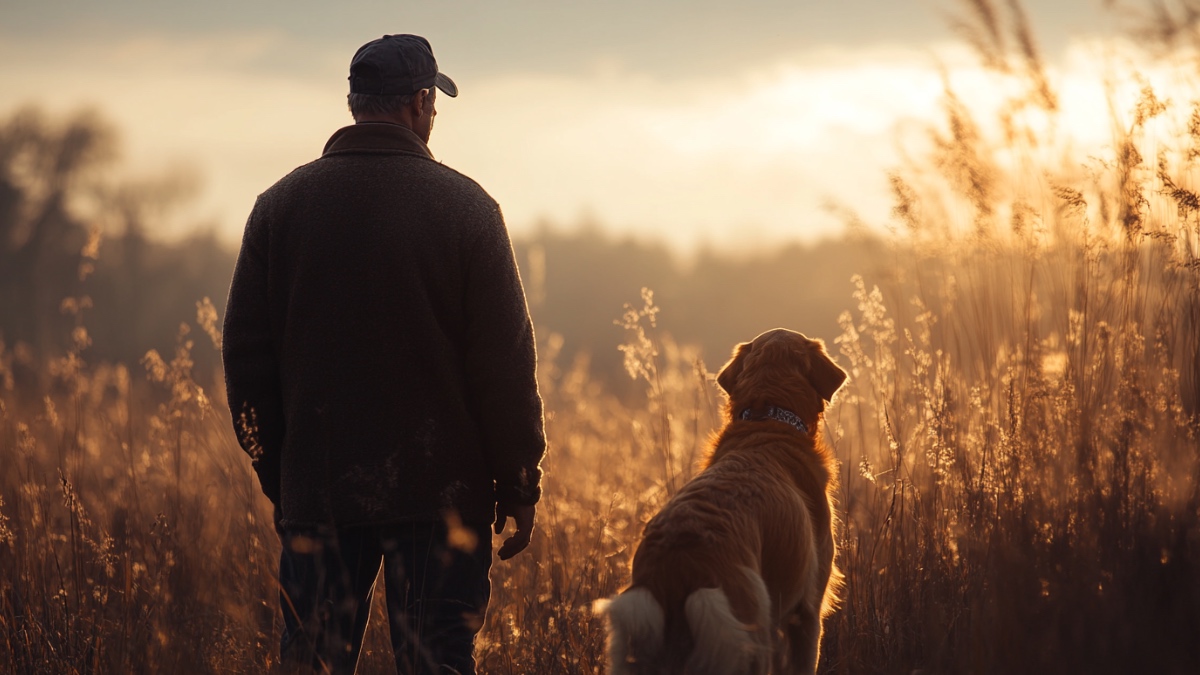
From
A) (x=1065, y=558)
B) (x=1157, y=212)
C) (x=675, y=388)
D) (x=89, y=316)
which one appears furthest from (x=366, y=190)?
(x=89, y=316)

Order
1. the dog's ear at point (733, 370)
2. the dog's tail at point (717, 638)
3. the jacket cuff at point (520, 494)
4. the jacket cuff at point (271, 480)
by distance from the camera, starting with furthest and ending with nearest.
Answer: the dog's ear at point (733, 370)
the jacket cuff at point (271, 480)
the jacket cuff at point (520, 494)
the dog's tail at point (717, 638)

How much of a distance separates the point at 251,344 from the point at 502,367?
773mm

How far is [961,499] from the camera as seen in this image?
400 centimetres

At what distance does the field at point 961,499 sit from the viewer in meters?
3.23

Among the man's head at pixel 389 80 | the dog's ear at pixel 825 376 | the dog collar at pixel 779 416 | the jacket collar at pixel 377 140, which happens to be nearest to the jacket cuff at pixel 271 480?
the jacket collar at pixel 377 140

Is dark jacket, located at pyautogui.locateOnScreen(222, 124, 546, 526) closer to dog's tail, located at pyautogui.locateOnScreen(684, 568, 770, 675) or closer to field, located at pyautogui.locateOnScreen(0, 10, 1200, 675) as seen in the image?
dog's tail, located at pyautogui.locateOnScreen(684, 568, 770, 675)

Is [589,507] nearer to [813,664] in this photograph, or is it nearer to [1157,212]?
[813,664]

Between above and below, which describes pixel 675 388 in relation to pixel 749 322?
below

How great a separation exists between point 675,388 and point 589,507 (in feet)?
3.92

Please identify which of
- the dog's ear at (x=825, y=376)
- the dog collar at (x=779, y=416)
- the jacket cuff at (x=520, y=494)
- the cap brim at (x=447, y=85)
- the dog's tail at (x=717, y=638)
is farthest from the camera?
the dog's ear at (x=825, y=376)

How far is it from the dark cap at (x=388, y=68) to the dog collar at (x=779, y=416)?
1.80 meters

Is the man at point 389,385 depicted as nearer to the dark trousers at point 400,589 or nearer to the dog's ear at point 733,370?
the dark trousers at point 400,589

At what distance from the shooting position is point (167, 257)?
28.3m

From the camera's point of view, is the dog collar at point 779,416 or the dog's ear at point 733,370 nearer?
the dog collar at point 779,416
